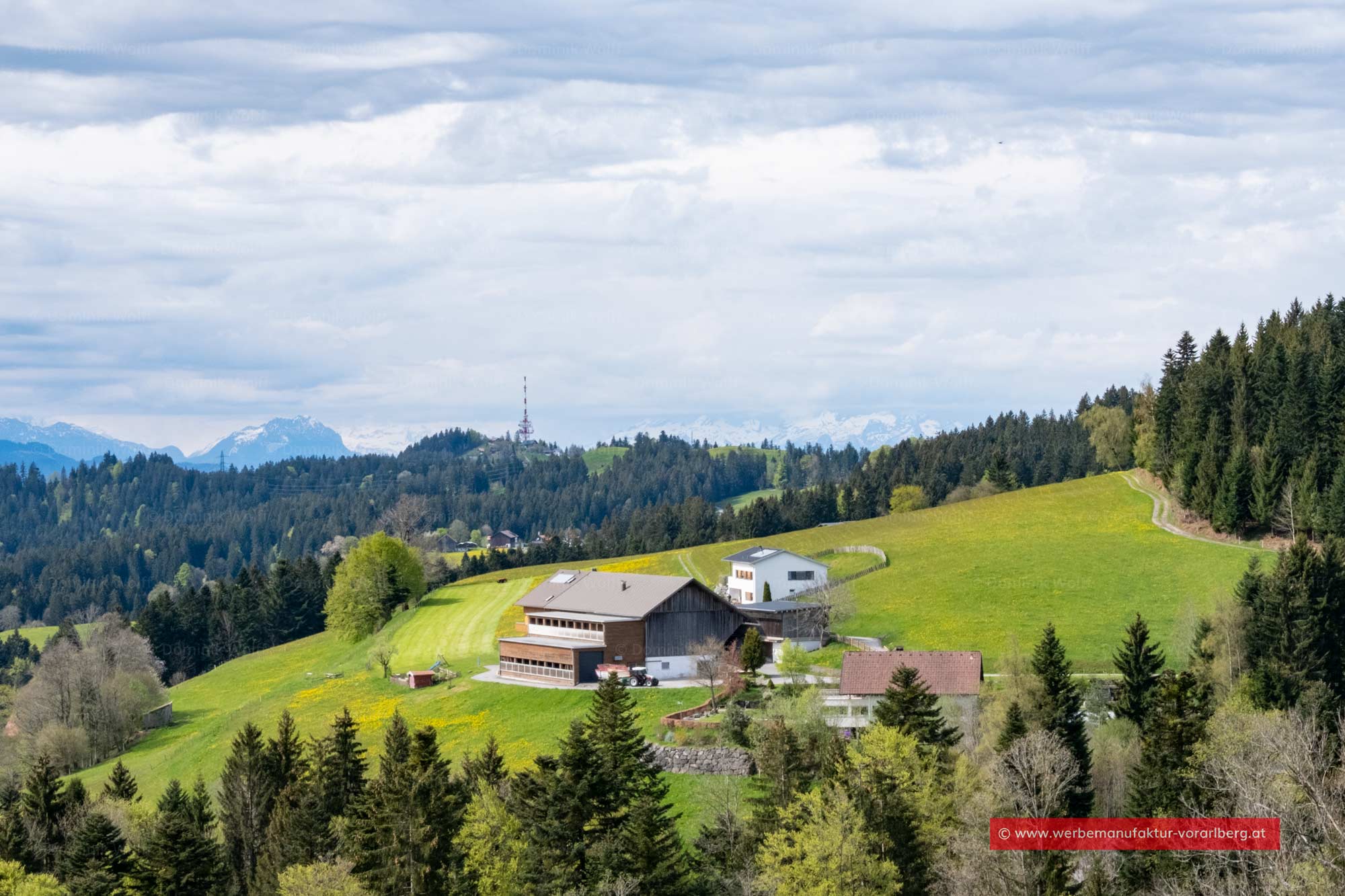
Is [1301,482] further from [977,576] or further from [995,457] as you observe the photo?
[995,457]

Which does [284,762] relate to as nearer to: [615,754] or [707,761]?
[615,754]

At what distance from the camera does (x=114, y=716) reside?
101000 millimetres

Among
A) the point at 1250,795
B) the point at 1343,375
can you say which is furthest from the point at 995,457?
the point at 1250,795

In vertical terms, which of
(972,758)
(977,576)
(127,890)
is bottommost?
(127,890)

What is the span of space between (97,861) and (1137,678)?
162ft

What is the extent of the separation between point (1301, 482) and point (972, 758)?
50.0m

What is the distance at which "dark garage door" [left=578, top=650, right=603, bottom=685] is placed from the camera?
8481 cm

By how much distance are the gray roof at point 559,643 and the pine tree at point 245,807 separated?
2082 centimetres

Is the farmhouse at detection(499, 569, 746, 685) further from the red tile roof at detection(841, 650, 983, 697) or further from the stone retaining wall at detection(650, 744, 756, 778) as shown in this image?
the stone retaining wall at detection(650, 744, 756, 778)

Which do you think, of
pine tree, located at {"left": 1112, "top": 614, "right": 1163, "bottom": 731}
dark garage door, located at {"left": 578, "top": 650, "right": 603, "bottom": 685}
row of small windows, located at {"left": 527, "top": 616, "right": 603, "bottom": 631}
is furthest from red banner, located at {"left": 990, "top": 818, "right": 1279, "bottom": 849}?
row of small windows, located at {"left": 527, "top": 616, "right": 603, "bottom": 631}

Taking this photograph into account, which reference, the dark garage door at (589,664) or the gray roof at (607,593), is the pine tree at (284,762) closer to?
the dark garage door at (589,664)

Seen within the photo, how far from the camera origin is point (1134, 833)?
52.4m

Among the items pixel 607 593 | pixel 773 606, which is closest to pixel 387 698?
pixel 607 593

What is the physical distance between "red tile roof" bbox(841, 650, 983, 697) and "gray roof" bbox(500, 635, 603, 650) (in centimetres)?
1879
